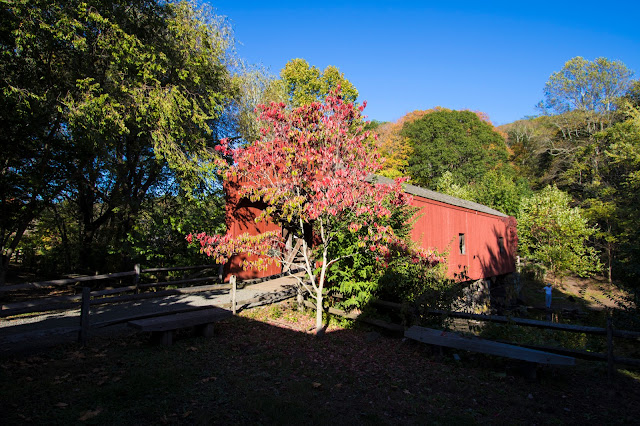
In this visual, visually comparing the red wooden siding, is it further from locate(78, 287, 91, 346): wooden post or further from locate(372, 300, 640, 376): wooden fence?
locate(78, 287, 91, 346): wooden post

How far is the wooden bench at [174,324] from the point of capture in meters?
→ 6.21

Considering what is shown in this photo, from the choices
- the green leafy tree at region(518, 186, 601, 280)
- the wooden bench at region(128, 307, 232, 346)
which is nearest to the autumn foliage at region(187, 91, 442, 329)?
the wooden bench at region(128, 307, 232, 346)

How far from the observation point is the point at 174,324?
648cm

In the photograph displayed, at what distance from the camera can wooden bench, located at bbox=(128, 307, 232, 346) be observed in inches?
245

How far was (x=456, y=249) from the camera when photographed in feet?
A: 54.6

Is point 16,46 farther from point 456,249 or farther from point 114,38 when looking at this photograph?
point 456,249

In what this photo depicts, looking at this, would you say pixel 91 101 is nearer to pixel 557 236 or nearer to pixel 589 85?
pixel 557 236

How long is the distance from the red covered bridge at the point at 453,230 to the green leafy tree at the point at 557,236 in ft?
5.56

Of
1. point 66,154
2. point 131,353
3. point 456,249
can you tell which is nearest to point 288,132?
point 131,353

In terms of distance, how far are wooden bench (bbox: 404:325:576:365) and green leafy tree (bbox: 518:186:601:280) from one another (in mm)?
21250

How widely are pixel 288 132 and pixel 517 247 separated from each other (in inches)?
999

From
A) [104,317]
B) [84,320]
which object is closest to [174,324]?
[84,320]

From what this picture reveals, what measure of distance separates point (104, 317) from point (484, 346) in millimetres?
7870

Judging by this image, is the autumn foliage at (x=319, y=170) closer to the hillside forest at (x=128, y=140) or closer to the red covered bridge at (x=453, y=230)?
the hillside forest at (x=128, y=140)
